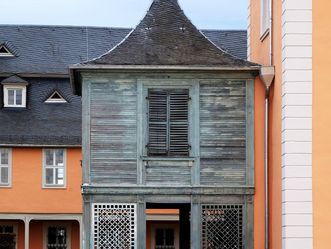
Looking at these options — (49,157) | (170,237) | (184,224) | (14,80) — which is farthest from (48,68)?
(184,224)

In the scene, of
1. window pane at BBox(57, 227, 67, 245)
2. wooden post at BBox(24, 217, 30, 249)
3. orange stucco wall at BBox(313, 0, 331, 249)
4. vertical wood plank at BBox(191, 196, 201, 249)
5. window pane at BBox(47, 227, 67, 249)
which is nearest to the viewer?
orange stucco wall at BBox(313, 0, 331, 249)

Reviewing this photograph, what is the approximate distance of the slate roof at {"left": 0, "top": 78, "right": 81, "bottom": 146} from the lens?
133 feet

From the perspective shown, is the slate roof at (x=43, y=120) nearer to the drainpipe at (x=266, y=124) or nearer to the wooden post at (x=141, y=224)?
the wooden post at (x=141, y=224)

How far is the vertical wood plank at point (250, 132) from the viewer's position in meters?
20.7

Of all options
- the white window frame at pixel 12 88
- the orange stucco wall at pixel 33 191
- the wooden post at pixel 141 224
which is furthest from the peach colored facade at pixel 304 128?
the white window frame at pixel 12 88

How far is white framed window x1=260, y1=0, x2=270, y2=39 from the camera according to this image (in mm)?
21675

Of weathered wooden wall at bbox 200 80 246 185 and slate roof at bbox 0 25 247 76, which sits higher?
slate roof at bbox 0 25 247 76

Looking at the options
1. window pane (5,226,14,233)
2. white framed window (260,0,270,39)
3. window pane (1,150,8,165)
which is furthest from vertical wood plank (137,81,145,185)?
window pane (5,226,14,233)

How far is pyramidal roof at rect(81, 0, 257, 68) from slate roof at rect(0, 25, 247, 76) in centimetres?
2061

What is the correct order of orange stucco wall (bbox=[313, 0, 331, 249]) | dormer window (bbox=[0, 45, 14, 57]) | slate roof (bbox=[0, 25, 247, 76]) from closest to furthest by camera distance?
1. orange stucco wall (bbox=[313, 0, 331, 249])
2. slate roof (bbox=[0, 25, 247, 76])
3. dormer window (bbox=[0, 45, 14, 57])

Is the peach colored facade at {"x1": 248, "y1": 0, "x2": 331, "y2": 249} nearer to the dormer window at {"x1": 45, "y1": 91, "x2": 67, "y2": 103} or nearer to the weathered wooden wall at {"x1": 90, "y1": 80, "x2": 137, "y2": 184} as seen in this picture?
the weathered wooden wall at {"x1": 90, "y1": 80, "x2": 137, "y2": 184}

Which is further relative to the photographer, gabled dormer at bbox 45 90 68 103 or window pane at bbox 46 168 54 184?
gabled dormer at bbox 45 90 68 103

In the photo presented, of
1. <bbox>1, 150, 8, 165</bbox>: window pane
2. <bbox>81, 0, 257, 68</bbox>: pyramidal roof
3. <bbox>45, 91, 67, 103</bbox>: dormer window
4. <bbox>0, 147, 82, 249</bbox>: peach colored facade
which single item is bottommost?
<bbox>0, 147, 82, 249</bbox>: peach colored facade

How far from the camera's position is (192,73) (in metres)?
20.8
